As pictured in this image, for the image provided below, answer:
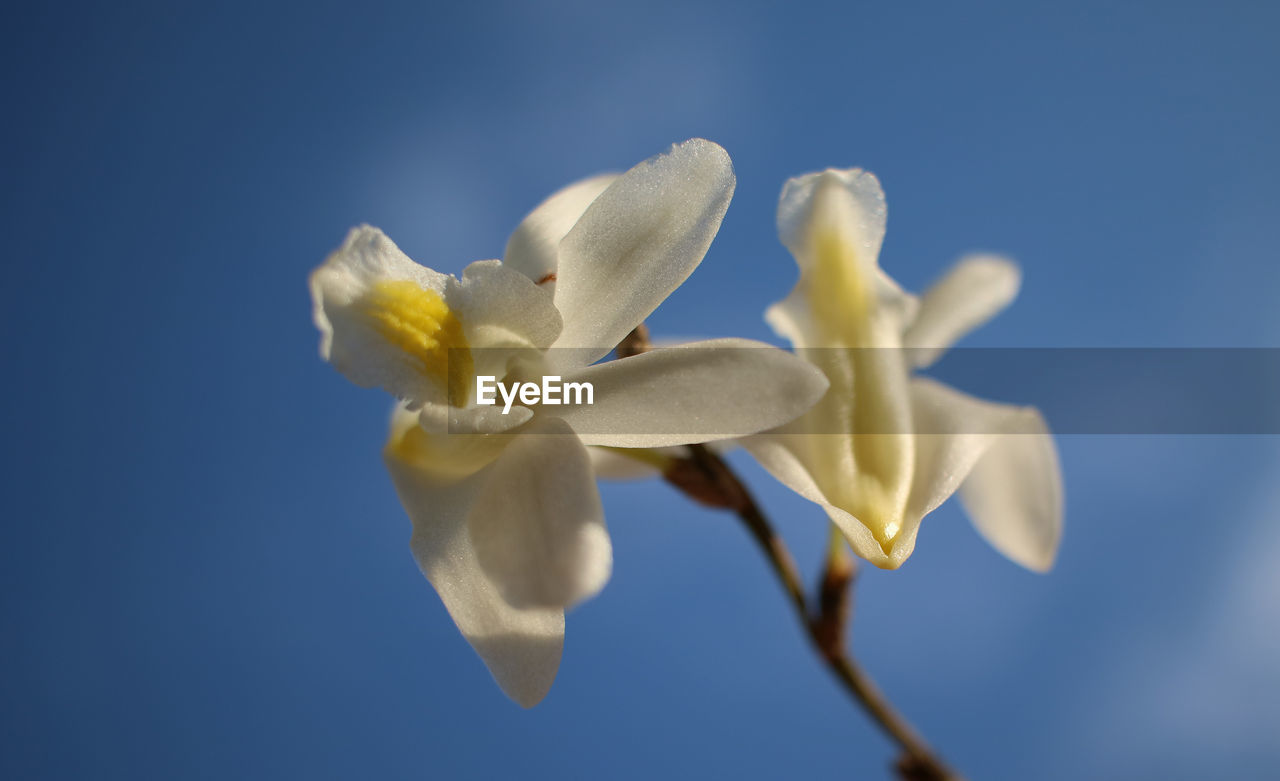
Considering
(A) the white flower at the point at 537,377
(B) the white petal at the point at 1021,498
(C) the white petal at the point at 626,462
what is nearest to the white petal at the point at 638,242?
(A) the white flower at the point at 537,377

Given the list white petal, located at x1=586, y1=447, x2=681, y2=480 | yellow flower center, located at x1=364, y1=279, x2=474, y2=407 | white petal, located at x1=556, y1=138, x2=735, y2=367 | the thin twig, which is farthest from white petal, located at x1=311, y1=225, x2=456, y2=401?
the thin twig

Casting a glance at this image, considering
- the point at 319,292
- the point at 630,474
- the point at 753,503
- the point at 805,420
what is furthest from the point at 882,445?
the point at 319,292

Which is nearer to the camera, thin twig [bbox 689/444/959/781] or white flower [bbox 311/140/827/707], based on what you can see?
white flower [bbox 311/140/827/707]

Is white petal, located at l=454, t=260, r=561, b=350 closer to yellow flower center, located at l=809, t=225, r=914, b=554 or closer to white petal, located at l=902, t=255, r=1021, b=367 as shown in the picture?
yellow flower center, located at l=809, t=225, r=914, b=554

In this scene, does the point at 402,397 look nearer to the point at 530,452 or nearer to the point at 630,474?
the point at 530,452

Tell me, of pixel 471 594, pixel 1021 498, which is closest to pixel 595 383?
pixel 471 594

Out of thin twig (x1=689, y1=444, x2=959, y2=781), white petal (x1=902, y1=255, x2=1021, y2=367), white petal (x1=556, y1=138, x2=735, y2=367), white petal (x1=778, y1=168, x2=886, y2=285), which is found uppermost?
white petal (x1=902, y1=255, x2=1021, y2=367)
